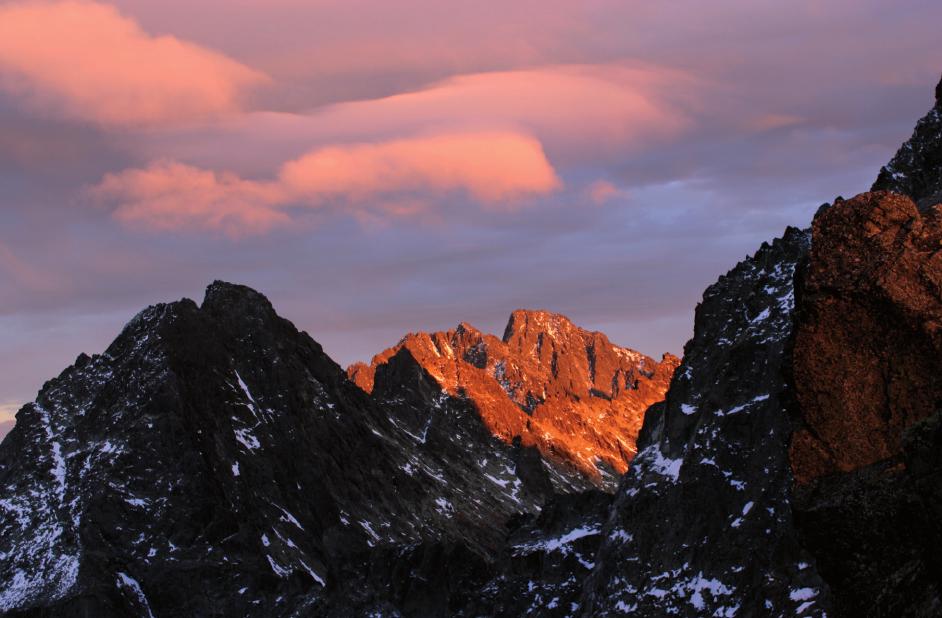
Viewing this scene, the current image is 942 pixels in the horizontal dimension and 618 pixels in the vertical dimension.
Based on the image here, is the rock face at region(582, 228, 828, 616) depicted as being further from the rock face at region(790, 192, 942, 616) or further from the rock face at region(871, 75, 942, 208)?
the rock face at region(790, 192, 942, 616)

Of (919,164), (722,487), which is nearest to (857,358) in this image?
(919,164)

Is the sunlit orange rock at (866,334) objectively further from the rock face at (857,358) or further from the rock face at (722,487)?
the rock face at (722,487)

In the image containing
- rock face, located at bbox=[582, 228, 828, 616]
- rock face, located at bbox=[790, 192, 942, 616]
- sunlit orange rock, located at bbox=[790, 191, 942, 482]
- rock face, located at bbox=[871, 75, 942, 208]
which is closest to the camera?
rock face, located at bbox=[790, 192, 942, 616]

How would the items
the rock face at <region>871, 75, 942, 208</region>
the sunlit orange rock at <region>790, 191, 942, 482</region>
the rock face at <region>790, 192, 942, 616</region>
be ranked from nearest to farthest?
the rock face at <region>790, 192, 942, 616</region> → the sunlit orange rock at <region>790, 191, 942, 482</region> → the rock face at <region>871, 75, 942, 208</region>

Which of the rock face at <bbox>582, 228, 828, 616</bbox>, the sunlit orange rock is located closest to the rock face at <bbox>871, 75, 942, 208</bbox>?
the rock face at <bbox>582, 228, 828, 616</bbox>

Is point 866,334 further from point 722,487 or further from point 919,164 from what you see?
point 722,487

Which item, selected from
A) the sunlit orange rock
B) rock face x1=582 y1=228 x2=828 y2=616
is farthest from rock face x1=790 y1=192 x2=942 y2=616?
rock face x1=582 y1=228 x2=828 y2=616

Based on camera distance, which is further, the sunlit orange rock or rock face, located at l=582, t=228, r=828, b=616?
rock face, located at l=582, t=228, r=828, b=616

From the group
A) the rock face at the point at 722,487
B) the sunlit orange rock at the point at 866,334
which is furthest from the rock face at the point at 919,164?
the sunlit orange rock at the point at 866,334

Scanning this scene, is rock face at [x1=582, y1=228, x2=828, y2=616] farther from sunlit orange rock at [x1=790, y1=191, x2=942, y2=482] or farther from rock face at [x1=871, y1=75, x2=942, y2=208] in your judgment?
sunlit orange rock at [x1=790, y1=191, x2=942, y2=482]

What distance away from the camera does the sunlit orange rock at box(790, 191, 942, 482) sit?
32938 millimetres

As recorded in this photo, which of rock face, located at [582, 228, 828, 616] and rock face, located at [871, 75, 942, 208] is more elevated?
rock face, located at [871, 75, 942, 208]

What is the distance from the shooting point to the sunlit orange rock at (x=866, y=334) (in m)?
32.9

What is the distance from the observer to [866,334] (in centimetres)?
3347
